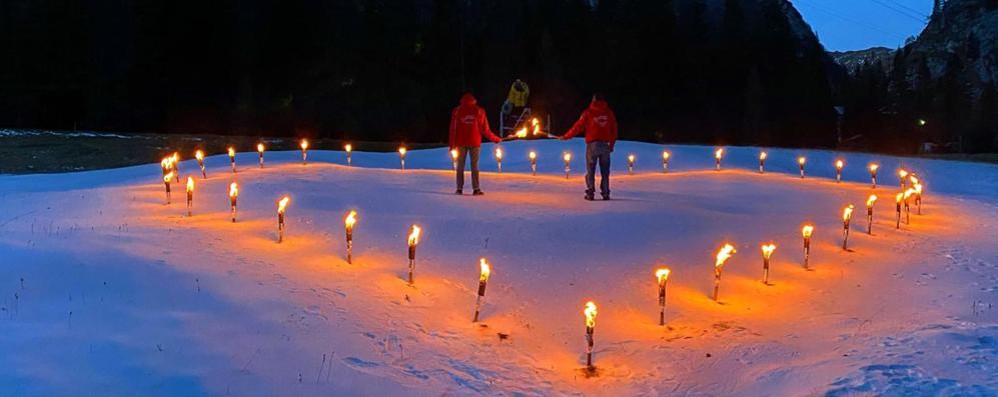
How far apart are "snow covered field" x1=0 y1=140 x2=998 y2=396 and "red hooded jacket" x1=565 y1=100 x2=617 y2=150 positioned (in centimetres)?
119

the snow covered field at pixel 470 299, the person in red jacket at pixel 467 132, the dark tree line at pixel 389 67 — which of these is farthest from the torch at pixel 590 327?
the dark tree line at pixel 389 67

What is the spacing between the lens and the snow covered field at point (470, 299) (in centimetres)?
504

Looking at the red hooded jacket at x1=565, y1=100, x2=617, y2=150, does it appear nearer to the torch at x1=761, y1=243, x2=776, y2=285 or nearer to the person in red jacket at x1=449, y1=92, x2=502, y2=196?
the person in red jacket at x1=449, y1=92, x2=502, y2=196

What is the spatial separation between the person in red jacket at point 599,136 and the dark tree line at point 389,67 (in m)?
28.7

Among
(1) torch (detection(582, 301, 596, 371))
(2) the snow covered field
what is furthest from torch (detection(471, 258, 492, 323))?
(1) torch (detection(582, 301, 596, 371))

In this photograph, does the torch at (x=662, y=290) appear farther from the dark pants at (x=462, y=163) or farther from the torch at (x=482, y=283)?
the dark pants at (x=462, y=163)

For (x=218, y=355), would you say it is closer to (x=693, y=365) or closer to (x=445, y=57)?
(x=693, y=365)

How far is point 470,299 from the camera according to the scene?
288 inches

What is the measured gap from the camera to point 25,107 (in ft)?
116

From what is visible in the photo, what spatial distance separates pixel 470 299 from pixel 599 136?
260 inches

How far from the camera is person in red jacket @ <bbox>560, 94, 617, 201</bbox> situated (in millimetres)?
13227

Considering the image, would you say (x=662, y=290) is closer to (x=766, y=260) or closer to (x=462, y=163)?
(x=766, y=260)

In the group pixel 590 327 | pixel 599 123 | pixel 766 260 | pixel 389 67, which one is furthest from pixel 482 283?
pixel 389 67

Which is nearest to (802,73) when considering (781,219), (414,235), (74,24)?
(74,24)
